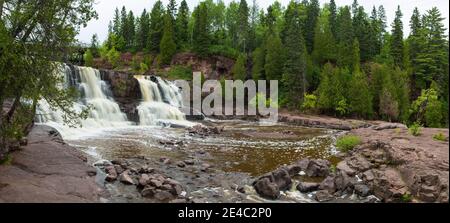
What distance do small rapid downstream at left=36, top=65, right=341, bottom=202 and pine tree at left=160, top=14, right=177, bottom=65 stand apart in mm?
28968

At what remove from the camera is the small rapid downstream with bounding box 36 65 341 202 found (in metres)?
14.6

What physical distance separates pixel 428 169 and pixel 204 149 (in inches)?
503

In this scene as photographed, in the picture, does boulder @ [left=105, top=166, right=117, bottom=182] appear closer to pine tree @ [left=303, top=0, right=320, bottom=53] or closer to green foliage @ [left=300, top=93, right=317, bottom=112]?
green foliage @ [left=300, top=93, right=317, bottom=112]

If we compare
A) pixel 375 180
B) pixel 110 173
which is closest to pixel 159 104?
pixel 110 173

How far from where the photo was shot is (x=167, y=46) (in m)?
70.6

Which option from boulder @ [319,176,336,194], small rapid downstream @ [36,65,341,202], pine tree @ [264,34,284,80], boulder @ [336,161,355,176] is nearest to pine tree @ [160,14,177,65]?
pine tree @ [264,34,284,80]

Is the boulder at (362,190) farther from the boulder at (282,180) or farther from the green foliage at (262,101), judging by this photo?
the green foliage at (262,101)

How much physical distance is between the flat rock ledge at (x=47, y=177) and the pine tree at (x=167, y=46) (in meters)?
54.1

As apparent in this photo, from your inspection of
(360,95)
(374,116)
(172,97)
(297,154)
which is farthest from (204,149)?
(374,116)

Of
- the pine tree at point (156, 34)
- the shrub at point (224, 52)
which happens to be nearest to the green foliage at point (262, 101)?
the shrub at point (224, 52)

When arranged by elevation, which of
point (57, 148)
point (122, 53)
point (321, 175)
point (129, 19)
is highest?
point (129, 19)

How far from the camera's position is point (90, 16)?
13633 mm

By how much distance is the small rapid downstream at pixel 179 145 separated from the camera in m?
14.6

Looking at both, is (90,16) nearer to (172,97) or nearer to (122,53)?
(172,97)
